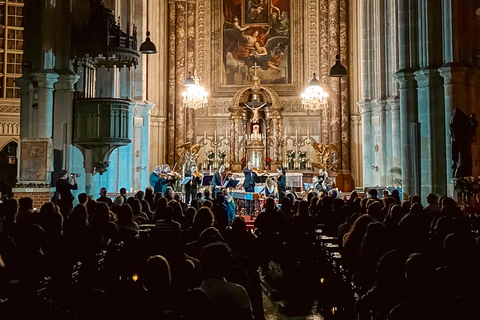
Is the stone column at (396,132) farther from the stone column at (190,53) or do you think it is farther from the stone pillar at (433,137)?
the stone column at (190,53)

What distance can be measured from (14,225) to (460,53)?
12.1 metres

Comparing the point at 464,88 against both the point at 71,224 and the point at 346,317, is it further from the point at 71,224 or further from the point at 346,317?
the point at 71,224

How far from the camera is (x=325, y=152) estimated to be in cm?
2653

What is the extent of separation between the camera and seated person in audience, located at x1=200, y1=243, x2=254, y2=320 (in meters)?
4.00

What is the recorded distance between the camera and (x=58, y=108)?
1430 cm

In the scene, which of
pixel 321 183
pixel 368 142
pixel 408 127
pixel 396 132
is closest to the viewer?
pixel 408 127

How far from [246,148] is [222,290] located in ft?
76.1

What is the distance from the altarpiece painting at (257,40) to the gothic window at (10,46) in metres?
10.3

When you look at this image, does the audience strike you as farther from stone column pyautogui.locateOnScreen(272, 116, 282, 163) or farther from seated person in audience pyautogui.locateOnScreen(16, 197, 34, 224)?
stone column pyautogui.locateOnScreen(272, 116, 282, 163)

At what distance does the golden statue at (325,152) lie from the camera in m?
26.5

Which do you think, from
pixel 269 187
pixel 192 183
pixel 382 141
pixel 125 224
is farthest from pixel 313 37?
pixel 125 224

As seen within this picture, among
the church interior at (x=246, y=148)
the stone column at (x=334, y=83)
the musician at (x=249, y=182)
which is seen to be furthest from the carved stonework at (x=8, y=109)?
the stone column at (x=334, y=83)

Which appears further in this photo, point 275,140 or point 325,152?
point 275,140

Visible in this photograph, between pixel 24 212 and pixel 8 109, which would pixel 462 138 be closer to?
pixel 24 212
